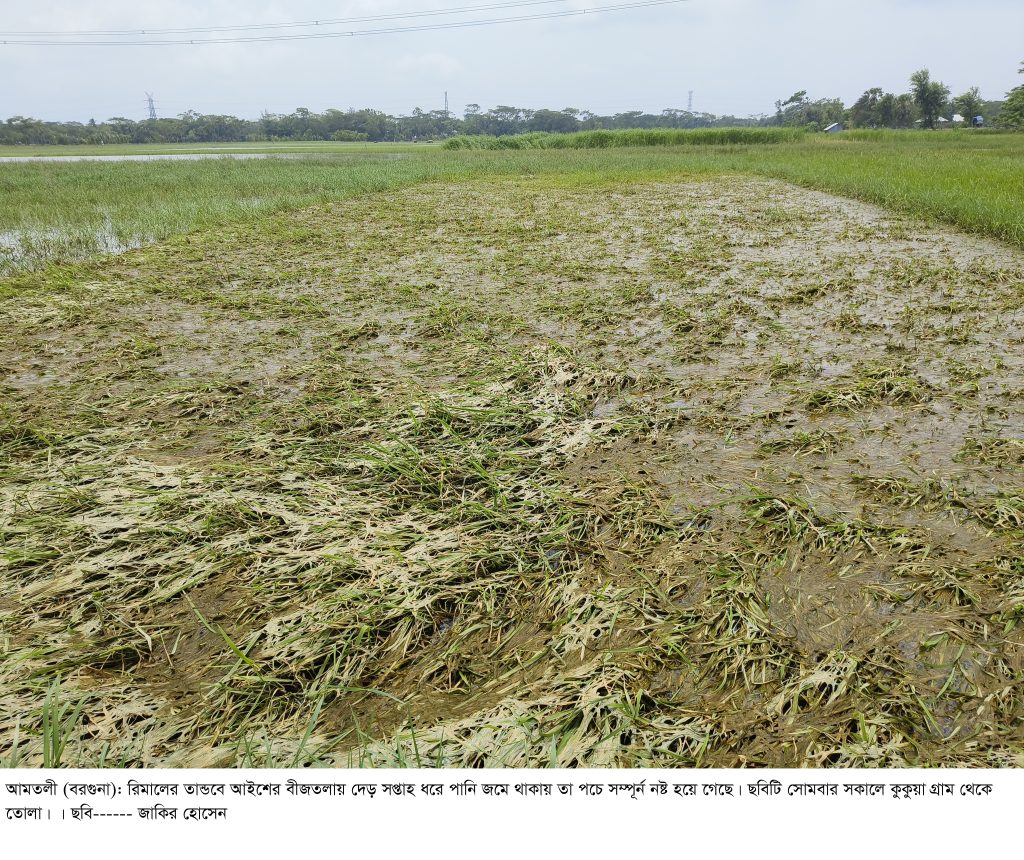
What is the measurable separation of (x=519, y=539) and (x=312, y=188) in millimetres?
17182

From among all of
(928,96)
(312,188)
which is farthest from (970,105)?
(312,188)

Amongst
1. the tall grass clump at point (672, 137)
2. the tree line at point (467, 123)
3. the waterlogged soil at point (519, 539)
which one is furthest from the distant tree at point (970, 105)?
the waterlogged soil at point (519, 539)

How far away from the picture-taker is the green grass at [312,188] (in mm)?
9727

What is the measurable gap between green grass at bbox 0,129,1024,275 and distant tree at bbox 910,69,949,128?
4989 cm

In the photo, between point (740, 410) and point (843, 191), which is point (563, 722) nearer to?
point (740, 410)

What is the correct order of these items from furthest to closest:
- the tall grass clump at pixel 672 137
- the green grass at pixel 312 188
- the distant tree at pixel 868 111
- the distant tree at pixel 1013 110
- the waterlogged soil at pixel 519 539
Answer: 1. the distant tree at pixel 868 111
2. the distant tree at pixel 1013 110
3. the tall grass clump at pixel 672 137
4. the green grass at pixel 312 188
5. the waterlogged soil at pixel 519 539

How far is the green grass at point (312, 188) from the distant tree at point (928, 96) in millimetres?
49895

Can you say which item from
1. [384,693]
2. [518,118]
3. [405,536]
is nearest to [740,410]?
[405,536]

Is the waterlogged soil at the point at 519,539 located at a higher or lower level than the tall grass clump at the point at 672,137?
lower

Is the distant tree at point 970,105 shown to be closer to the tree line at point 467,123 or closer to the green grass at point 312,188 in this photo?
the tree line at point 467,123

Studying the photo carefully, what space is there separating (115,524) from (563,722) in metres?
2.13

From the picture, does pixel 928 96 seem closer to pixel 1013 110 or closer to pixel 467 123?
pixel 1013 110

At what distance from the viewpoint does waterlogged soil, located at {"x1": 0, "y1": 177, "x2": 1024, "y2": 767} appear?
1735 mm

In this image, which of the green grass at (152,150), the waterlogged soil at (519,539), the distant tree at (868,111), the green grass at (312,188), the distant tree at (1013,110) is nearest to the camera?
the waterlogged soil at (519,539)
